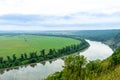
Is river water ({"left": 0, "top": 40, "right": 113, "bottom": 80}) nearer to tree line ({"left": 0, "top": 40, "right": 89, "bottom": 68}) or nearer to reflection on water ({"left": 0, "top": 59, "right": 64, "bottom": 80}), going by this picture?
reflection on water ({"left": 0, "top": 59, "right": 64, "bottom": 80})

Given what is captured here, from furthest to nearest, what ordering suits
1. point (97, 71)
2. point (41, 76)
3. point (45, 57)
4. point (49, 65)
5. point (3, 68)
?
point (45, 57) → point (49, 65) → point (3, 68) → point (41, 76) → point (97, 71)

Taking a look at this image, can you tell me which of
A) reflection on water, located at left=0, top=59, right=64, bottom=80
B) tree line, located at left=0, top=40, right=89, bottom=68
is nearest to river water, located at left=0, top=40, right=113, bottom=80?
reflection on water, located at left=0, top=59, right=64, bottom=80

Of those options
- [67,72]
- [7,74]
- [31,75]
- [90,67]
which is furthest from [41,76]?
[67,72]

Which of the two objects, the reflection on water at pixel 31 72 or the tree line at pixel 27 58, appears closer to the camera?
the reflection on water at pixel 31 72

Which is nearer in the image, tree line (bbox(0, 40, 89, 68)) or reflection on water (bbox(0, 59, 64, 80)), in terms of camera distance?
reflection on water (bbox(0, 59, 64, 80))

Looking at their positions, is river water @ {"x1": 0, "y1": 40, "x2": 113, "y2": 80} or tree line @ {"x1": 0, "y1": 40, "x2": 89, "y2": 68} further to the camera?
tree line @ {"x1": 0, "y1": 40, "x2": 89, "y2": 68}

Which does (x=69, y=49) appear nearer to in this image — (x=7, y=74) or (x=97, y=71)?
(x=7, y=74)

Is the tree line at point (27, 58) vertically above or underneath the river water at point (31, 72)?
above

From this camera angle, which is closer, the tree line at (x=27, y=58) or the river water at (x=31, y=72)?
the river water at (x=31, y=72)

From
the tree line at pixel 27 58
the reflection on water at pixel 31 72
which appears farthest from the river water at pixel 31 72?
the tree line at pixel 27 58

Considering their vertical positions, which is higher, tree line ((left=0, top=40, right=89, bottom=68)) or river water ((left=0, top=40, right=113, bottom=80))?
tree line ((left=0, top=40, right=89, bottom=68))

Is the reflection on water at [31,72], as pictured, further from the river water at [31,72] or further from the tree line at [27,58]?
the tree line at [27,58]
